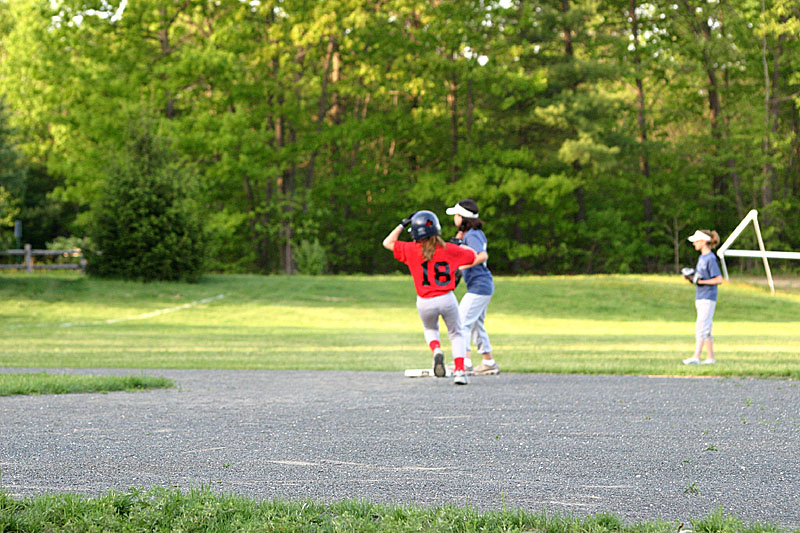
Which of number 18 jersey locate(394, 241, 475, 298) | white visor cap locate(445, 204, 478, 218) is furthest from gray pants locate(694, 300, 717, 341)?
number 18 jersey locate(394, 241, 475, 298)

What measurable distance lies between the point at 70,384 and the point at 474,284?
513cm

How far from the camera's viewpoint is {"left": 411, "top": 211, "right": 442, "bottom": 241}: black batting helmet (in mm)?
10547

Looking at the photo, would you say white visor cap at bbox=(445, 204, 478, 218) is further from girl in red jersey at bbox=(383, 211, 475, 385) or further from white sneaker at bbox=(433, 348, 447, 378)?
white sneaker at bbox=(433, 348, 447, 378)

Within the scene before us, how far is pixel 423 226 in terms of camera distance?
1055 centimetres

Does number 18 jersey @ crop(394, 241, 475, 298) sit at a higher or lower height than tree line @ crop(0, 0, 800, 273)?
lower

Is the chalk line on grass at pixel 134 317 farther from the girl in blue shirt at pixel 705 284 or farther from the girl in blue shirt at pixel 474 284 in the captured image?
the girl in blue shirt at pixel 705 284

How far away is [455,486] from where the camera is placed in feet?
18.9

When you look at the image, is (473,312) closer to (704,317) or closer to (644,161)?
(704,317)

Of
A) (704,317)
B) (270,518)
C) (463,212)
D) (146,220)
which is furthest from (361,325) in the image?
(270,518)

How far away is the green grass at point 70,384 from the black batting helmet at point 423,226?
11.5 ft

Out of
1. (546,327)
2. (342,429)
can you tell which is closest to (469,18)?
(546,327)

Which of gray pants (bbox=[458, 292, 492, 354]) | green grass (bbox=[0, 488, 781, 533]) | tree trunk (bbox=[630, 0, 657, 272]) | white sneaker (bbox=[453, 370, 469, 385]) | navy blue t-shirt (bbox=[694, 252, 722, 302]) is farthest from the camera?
tree trunk (bbox=[630, 0, 657, 272])

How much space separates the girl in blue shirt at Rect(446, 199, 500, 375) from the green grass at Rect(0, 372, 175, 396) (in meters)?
3.83

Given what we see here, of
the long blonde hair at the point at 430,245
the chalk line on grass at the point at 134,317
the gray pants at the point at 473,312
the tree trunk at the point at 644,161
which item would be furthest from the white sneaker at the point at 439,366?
the tree trunk at the point at 644,161
